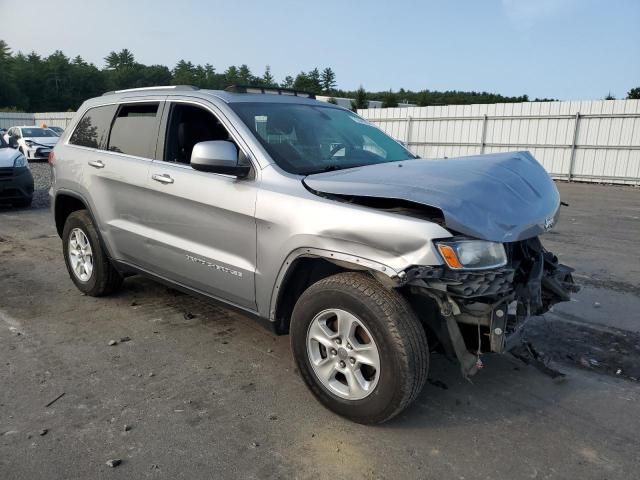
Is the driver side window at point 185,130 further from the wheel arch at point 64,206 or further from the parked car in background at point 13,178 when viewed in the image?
the parked car in background at point 13,178

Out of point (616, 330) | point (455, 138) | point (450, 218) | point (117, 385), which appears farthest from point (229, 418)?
point (455, 138)

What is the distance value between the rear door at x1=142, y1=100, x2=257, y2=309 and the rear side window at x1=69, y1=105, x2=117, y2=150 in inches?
37.6

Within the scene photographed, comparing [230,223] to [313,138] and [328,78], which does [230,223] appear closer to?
[313,138]

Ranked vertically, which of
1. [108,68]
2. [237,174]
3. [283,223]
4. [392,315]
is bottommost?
[392,315]

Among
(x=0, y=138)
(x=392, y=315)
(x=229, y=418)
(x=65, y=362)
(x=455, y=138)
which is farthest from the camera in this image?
(x=455, y=138)

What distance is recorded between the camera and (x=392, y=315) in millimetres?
2771

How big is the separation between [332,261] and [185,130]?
6.49ft

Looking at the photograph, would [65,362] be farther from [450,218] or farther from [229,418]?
[450,218]

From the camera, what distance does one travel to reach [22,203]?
36.3 feet

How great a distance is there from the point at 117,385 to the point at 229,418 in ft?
2.93

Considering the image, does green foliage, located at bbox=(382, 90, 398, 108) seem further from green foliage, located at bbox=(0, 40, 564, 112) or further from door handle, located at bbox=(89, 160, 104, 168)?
door handle, located at bbox=(89, 160, 104, 168)

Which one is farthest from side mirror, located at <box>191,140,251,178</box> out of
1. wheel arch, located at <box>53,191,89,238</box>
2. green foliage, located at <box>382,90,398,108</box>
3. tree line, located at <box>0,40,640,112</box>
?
tree line, located at <box>0,40,640,112</box>

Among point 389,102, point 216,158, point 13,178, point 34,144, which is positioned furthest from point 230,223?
point 389,102

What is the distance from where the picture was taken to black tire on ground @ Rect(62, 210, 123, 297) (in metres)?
4.86
